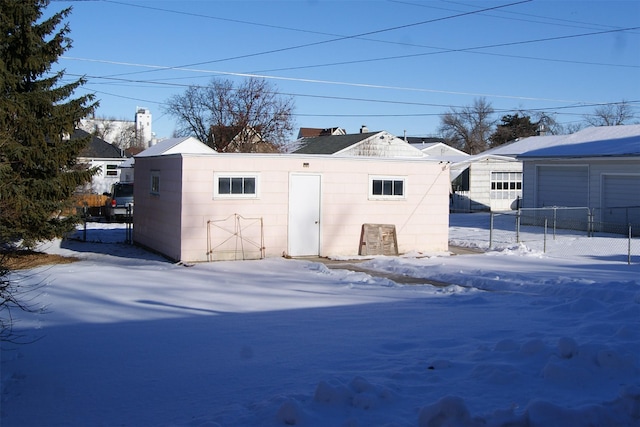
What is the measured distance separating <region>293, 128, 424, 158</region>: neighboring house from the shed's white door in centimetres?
2340

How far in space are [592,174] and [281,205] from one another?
1679 centimetres

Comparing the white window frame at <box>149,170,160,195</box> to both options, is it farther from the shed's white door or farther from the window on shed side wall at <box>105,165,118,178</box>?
the window on shed side wall at <box>105,165,118,178</box>

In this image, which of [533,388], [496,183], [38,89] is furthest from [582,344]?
[496,183]

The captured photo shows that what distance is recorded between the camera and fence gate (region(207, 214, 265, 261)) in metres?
18.1

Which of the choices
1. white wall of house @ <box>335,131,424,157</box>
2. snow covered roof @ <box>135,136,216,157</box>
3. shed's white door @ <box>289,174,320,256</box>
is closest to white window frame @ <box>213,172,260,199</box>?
shed's white door @ <box>289,174,320,256</box>

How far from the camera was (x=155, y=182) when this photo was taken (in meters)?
20.8

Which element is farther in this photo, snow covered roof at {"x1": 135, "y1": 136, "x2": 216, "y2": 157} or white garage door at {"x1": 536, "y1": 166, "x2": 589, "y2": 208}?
snow covered roof at {"x1": 135, "y1": 136, "x2": 216, "y2": 157}

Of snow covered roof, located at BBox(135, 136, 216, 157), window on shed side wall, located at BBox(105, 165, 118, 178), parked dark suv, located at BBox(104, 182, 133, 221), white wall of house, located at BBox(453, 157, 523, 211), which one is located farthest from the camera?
window on shed side wall, located at BBox(105, 165, 118, 178)

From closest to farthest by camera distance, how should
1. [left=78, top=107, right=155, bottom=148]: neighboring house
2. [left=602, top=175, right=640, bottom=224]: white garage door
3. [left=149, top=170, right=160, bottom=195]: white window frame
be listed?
[left=149, top=170, right=160, bottom=195]: white window frame → [left=602, top=175, right=640, bottom=224]: white garage door → [left=78, top=107, right=155, bottom=148]: neighboring house

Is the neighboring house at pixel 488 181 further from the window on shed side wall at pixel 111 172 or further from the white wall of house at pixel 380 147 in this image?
the window on shed side wall at pixel 111 172

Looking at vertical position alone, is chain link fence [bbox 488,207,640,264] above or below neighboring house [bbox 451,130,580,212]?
below

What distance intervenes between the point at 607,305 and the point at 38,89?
16228mm

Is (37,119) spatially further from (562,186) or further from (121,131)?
(121,131)

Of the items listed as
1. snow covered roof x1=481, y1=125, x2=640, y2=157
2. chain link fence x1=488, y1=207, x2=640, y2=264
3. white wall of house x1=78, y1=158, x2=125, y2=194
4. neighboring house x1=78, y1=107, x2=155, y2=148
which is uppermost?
neighboring house x1=78, y1=107, x2=155, y2=148
